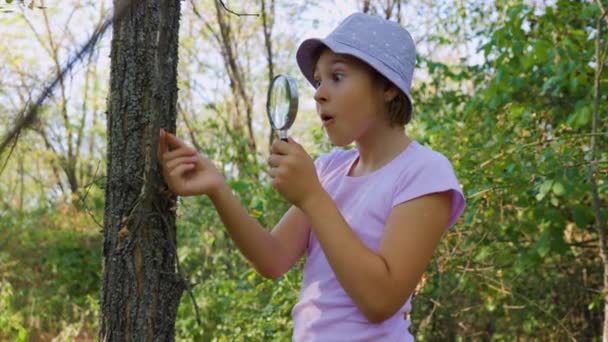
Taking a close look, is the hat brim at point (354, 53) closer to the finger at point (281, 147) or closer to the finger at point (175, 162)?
the finger at point (281, 147)

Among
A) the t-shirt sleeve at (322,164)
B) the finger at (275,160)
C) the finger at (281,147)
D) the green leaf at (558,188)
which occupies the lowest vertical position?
the green leaf at (558,188)

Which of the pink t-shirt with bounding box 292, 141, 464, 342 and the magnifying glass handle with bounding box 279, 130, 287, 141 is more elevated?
the magnifying glass handle with bounding box 279, 130, 287, 141

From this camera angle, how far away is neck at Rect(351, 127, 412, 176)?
4.95 ft

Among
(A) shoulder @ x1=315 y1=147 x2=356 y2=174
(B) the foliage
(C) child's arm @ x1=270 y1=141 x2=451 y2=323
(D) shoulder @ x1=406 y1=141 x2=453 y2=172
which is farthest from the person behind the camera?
(B) the foliage

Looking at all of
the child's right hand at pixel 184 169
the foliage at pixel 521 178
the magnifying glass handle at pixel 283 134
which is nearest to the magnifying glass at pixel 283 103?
the magnifying glass handle at pixel 283 134

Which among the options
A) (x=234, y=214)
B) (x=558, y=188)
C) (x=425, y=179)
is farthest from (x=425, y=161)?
(x=558, y=188)

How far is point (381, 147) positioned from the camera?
152cm

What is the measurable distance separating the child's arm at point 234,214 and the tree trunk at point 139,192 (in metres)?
0.04

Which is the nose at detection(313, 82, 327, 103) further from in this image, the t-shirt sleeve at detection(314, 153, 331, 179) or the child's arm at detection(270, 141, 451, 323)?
the t-shirt sleeve at detection(314, 153, 331, 179)

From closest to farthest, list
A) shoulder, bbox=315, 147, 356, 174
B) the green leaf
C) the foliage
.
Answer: shoulder, bbox=315, 147, 356, 174, the green leaf, the foliage

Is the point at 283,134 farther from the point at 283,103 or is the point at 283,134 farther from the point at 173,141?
the point at 173,141

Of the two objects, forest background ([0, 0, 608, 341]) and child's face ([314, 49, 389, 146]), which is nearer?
child's face ([314, 49, 389, 146])

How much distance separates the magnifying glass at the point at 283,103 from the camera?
1.45 metres

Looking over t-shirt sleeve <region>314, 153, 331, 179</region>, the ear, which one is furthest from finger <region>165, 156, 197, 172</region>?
the ear
